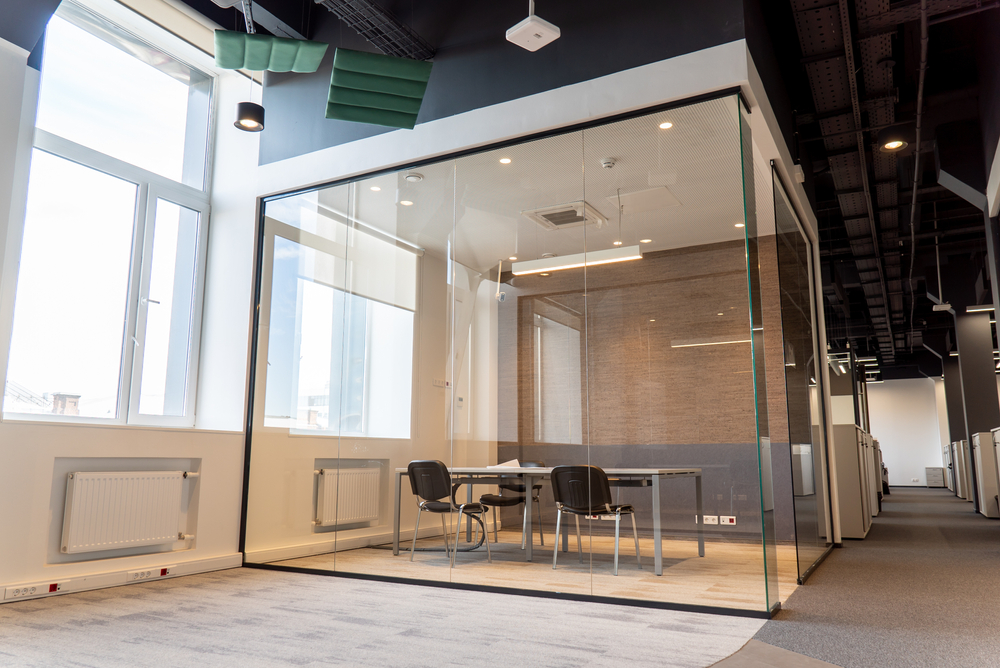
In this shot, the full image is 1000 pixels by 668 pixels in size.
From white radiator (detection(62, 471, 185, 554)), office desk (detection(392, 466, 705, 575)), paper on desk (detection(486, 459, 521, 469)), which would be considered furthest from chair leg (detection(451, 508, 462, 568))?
white radiator (detection(62, 471, 185, 554))

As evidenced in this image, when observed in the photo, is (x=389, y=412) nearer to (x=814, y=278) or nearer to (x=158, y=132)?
(x=158, y=132)

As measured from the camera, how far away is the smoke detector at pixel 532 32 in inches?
155

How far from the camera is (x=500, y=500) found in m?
4.80

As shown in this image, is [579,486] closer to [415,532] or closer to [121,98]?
[415,532]

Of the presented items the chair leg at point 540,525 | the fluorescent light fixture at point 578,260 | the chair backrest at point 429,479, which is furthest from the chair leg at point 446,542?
the fluorescent light fixture at point 578,260

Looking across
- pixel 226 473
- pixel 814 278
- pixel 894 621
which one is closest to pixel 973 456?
pixel 814 278

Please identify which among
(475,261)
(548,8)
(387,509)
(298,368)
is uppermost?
(548,8)

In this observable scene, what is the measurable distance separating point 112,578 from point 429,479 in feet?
7.62

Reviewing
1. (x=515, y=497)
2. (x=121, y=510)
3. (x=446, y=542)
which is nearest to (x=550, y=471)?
(x=515, y=497)

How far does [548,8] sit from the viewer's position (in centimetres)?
495

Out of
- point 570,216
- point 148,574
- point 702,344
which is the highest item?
point 570,216

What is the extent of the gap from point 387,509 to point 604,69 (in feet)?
12.1

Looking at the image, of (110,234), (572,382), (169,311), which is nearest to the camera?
(572,382)

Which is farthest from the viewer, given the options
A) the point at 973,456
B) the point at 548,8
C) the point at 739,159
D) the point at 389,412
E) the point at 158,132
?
the point at 973,456
